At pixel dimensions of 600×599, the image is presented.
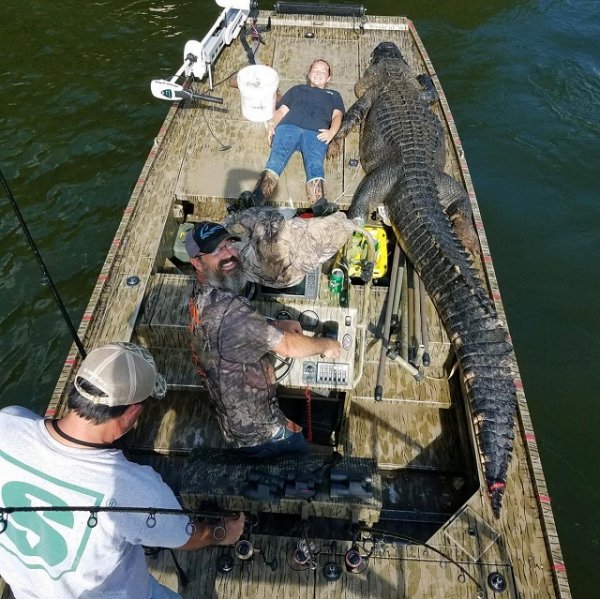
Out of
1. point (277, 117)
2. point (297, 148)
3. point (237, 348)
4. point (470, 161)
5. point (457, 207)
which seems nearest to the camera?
point (237, 348)

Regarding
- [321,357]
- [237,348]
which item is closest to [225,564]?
[237,348]

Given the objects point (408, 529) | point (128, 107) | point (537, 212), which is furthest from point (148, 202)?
point (537, 212)

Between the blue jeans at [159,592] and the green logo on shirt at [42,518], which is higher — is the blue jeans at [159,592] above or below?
below

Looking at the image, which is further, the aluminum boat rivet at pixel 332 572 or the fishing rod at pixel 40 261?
the fishing rod at pixel 40 261

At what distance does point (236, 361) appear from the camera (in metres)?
3.15

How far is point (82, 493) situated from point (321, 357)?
224cm

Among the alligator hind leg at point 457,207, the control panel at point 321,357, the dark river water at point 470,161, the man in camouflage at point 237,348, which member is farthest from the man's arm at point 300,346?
the dark river water at point 470,161

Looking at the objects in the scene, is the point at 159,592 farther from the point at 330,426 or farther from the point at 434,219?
the point at 434,219

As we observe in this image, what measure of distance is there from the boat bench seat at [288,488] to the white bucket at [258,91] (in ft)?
16.4

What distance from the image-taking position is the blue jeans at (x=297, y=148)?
19.7 ft

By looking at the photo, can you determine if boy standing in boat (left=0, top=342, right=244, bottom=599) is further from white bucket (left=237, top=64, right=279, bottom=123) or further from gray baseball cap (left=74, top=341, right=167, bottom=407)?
white bucket (left=237, top=64, right=279, bottom=123)

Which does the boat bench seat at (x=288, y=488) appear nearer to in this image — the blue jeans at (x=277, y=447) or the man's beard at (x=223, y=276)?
the blue jeans at (x=277, y=447)

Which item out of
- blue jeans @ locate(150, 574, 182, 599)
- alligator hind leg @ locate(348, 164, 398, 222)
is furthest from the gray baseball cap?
alligator hind leg @ locate(348, 164, 398, 222)

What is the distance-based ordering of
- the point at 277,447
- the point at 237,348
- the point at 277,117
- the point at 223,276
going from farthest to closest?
the point at 277,117
the point at 277,447
the point at 223,276
the point at 237,348
